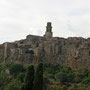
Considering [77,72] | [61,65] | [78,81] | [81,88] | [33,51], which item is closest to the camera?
[81,88]

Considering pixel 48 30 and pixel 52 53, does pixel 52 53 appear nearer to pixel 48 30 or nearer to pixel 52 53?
pixel 52 53

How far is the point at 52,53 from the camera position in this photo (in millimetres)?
55156

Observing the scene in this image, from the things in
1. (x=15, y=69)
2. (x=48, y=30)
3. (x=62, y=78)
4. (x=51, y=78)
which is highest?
(x=48, y=30)

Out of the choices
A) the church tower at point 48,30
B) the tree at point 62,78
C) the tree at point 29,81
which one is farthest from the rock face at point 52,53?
the tree at point 29,81

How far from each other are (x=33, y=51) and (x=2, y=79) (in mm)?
15460

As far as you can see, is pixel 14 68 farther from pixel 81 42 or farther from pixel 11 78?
pixel 81 42

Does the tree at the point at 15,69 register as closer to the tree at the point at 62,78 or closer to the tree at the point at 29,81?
the tree at the point at 62,78

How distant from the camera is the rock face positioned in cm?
5162

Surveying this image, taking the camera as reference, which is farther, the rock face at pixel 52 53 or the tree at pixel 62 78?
the rock face at pixel 52 53

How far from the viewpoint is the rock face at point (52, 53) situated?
51.6 metres

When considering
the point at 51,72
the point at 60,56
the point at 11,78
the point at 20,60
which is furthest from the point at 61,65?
the point at 11,78

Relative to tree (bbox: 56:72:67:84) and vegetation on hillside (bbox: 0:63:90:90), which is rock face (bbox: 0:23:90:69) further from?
tree (bbox: 56:72:67:84)

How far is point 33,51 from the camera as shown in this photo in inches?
2254

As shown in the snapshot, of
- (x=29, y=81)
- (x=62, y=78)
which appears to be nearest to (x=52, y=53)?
(x=62, y=78)
